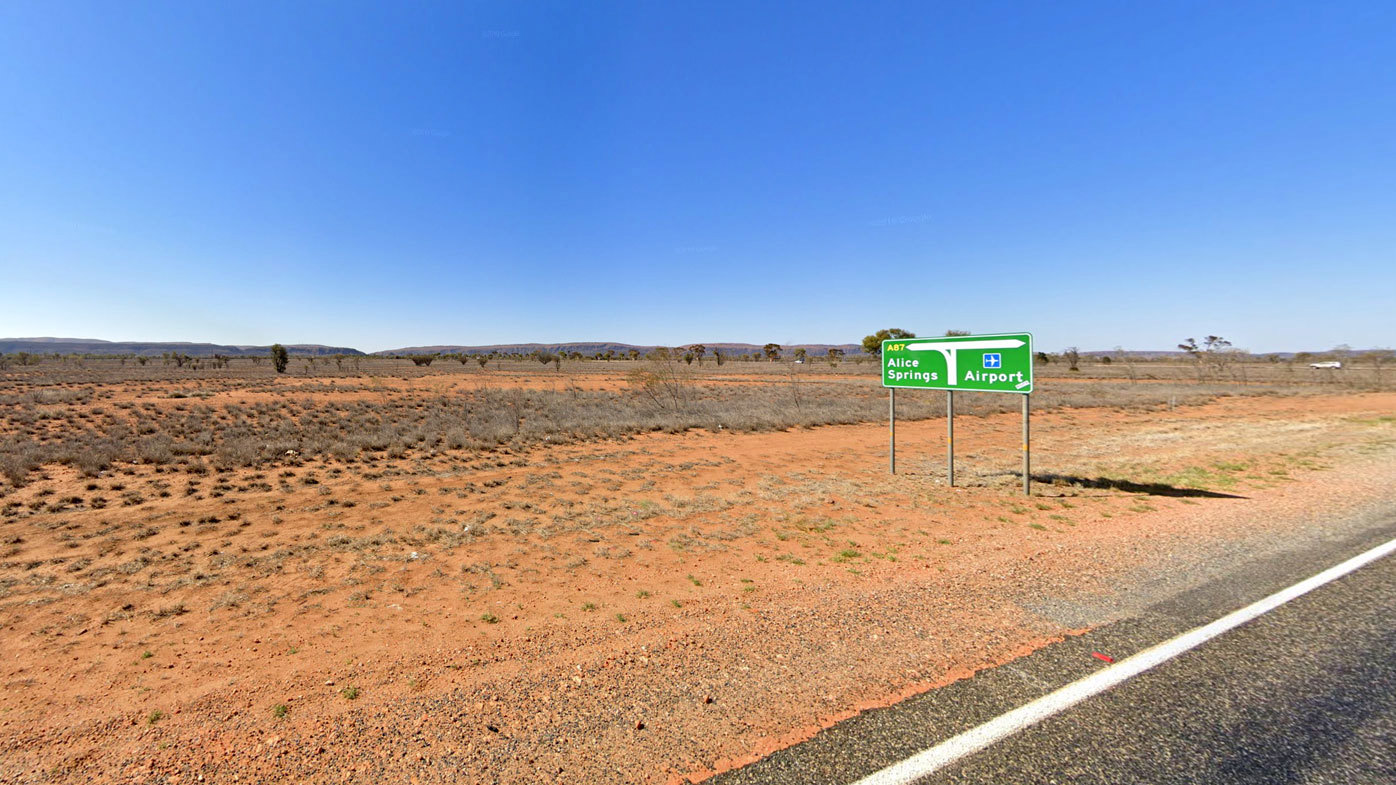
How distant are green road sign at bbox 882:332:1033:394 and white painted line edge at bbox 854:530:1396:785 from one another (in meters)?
4.87

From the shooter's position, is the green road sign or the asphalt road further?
the green road sign

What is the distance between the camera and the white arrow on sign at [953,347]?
9.30 m

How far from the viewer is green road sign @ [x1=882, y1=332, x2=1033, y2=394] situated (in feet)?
29.6

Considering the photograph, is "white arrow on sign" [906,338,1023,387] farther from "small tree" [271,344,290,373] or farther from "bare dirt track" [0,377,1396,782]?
"small tree" [271,344,290,373]

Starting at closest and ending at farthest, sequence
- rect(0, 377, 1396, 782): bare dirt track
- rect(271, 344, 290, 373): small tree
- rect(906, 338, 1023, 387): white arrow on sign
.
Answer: rect(0, 377, 1396, 782): bare dirt track
rect(906, 338, 1023, 387): white arrow on sign
rect(271, 344, 290, 373): small tree

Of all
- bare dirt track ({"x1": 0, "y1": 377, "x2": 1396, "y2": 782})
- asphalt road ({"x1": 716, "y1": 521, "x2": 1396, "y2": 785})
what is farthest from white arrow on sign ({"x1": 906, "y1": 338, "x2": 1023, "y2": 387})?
asphalt road ({"x1": 716, "y1": 521, "x2": 1396, "y2": 785})

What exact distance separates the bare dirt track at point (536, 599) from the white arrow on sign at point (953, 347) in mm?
2214

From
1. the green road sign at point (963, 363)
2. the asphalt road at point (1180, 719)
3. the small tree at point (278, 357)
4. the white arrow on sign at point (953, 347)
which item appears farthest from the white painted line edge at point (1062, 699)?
the small tree at point (278, 357)

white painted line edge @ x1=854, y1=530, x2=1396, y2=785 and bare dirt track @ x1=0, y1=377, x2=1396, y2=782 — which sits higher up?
white painted line edge @ x1=854, y1=530, x2=1396, y2=785

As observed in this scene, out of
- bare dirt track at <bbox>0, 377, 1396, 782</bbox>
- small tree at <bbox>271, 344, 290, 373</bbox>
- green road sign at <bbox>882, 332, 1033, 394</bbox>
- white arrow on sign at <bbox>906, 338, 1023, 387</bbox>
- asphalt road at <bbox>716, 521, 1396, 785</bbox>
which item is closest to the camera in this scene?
asphalt road at <bbox>716, 521, 1396, 785</bbox>

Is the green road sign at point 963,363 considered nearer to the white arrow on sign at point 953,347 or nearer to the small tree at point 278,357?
the white arrow on sign at point 953,347

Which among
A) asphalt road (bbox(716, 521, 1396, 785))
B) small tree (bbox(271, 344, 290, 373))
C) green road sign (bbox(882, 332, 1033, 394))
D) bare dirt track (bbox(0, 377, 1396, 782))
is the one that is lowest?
bare dirt track (bbox(0, 377, 1396, 782))

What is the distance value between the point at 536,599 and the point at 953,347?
28.7 feet

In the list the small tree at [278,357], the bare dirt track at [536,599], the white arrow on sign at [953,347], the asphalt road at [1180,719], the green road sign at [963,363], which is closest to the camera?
the asphalt road at [1180,719]
